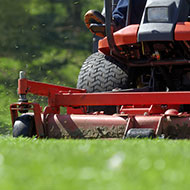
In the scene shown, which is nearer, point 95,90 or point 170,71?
point 170,71

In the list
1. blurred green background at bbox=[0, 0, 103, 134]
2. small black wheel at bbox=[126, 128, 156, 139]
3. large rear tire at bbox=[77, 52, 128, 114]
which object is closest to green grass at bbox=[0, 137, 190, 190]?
small black wheel at bbox=[126, 128, 156, 139]

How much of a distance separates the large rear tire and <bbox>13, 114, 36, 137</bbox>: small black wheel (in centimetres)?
123

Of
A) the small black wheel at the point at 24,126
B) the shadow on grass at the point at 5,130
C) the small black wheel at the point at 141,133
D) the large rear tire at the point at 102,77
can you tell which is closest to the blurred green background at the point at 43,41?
the shadow on grass at the point at 5,130

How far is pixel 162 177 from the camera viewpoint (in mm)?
1610

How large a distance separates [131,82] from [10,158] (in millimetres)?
3676

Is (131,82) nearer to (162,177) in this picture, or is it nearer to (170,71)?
(170,71)

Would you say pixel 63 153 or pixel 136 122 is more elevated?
pixel 63 153

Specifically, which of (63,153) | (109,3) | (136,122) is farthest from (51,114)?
(63,153)

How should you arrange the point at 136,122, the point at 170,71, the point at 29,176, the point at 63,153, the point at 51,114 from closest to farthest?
the point at 29,176 → the point at 63,153 → the point at 136,122 → the point at 51,114 → the point at 170,71

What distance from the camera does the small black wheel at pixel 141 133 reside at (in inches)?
157

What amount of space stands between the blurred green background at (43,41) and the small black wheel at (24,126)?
8958 mm

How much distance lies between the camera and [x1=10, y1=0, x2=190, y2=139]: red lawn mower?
14.4ft

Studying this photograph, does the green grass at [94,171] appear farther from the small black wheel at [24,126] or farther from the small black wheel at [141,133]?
the small black wheel at [24,126]

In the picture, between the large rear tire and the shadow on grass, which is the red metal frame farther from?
the shadow on grass
